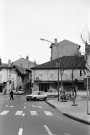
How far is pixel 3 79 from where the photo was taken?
10319 centimetres

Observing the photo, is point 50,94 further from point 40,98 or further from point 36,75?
point 40,98

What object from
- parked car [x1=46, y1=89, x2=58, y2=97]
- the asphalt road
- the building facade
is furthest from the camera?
the building facade

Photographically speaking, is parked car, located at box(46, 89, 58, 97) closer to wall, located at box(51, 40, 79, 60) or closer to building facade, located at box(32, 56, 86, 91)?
building facade, located at box(32, 56, 86, 91)

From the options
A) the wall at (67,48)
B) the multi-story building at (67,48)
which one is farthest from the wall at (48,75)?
the wall at (67,48)

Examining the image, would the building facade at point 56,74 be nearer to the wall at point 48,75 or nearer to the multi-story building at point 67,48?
the wall at point 48,75

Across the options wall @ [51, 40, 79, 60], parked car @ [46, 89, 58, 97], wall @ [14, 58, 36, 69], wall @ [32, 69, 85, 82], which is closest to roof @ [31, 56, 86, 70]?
wall @ [32, 69, 85, 82]

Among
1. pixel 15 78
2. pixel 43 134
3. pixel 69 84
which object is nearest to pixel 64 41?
pixel 69 84

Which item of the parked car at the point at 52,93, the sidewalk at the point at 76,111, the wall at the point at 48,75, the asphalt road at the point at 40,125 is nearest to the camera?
the asphalt road at the point at 40,125

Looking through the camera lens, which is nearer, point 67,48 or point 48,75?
point 48,75

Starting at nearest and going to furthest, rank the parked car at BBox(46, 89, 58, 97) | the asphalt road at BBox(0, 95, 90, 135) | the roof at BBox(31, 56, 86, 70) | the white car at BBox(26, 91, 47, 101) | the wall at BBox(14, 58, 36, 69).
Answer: the asphalt road at BBox(0, 95, 90, 135) → the white car at BBox(26, 91, 47, 101) → the parked car at BBox(46, 89, 58, 97) → the roof at BBox(31, 56, 86, 70) → the wall at BBox(14, 58, 36, 69)

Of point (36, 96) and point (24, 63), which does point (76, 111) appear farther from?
point (24, 63)

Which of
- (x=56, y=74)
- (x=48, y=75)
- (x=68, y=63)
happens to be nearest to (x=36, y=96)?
(x=56, y=74)

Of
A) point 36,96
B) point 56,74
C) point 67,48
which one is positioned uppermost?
point 67,48

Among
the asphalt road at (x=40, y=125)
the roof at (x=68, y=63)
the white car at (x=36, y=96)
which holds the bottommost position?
the asphalt road at (x=40, y=125)
